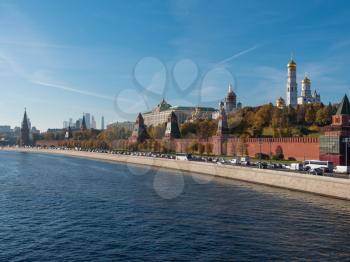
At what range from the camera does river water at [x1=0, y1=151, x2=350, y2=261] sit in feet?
59.6

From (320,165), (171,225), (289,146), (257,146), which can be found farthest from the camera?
(257,146)

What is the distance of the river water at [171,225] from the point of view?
1816 cm

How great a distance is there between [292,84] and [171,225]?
10407 centimetres

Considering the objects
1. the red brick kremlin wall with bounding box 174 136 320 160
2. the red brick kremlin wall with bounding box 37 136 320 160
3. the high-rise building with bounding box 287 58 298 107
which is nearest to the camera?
the red brick kremlin wall with bounding box 174 136 320 160

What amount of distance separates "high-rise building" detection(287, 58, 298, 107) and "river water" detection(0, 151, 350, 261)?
291 ft

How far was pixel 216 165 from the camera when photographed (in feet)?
165

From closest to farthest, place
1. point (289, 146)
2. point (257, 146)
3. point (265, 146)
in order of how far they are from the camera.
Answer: point (289, 146), point (265, 146), point (257, 146)

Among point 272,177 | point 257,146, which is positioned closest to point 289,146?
point 257,146

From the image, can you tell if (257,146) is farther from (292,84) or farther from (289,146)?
(292,84)

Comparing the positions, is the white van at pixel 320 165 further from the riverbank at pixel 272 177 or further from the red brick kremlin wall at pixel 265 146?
the red brick kremlin wall at pixel 265 146

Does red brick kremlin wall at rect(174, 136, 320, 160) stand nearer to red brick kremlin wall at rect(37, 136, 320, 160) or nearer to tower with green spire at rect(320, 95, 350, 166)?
red brick kremlin wall at rect(37, 136, 320, 160)

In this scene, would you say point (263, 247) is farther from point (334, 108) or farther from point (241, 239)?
point (334, 108)

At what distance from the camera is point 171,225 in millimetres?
22984

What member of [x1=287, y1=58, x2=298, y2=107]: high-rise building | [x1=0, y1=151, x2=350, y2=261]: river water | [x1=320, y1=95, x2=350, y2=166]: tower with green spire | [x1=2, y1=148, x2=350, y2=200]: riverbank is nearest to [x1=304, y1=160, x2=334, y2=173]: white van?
[x1=320, y1=95, x2=350, y2=166]: tower with green spire
